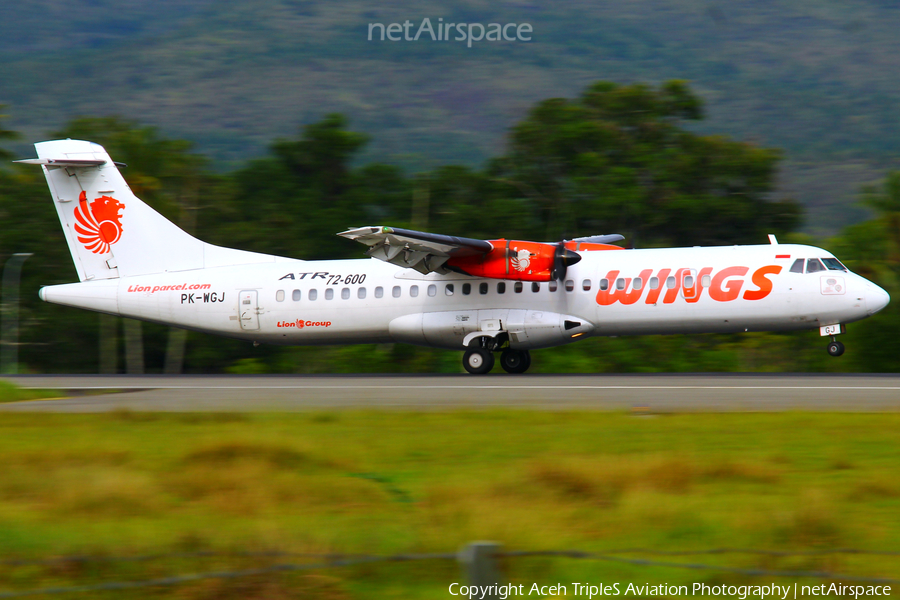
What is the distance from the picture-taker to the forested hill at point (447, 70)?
133500 mm

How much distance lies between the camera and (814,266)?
61.4 ft

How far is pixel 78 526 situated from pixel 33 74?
171794 millimetres

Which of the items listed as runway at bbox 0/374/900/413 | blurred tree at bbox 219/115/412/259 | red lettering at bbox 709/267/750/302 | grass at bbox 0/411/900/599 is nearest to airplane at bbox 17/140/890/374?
red lettering at bbox 709/267/750/302

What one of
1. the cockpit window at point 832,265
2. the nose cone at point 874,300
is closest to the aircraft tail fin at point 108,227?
the cockpit window at point 832,265

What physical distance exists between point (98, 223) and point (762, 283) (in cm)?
1620

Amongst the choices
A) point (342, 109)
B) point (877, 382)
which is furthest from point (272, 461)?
point (342, 109)

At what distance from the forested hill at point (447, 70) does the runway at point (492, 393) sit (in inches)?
4104

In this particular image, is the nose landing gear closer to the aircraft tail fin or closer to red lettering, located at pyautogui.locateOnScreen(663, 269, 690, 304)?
red lettering, located at pyautogui.locateOnScreen(663, 269, 690, 304)

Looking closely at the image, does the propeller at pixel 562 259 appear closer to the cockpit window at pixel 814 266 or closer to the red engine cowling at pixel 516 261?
the red engine cowling at pixel 516 261

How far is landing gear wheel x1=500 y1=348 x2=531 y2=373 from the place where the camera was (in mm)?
21281

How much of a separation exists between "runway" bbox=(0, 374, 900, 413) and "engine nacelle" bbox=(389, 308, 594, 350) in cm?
84

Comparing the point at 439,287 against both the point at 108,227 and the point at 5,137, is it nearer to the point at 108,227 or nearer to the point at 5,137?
the point at 108,227

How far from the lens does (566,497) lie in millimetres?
7488

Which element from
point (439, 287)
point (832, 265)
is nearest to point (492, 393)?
point (439, 287)
